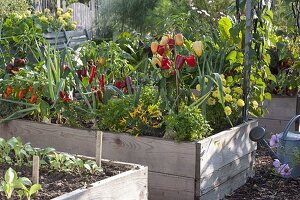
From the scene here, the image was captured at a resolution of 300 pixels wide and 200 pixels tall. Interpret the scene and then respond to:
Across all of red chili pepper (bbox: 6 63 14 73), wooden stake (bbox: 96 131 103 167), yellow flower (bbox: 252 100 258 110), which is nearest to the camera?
wooden stake (bbox: 96 131 103 167)

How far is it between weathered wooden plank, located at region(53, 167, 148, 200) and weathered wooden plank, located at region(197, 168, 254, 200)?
2.04 ft

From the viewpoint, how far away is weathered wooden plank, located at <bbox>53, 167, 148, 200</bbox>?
2410 millimetres

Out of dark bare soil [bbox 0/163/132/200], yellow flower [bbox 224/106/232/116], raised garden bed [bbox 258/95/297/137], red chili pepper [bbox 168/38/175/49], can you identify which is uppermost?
Answer: red chili pepper [bbox 168/38/175/49]

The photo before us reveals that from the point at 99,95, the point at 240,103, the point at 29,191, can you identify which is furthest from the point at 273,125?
the point at 29,191

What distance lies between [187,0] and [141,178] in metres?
→ 7.30

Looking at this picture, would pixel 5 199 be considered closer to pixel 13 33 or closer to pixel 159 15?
pixel 13 33

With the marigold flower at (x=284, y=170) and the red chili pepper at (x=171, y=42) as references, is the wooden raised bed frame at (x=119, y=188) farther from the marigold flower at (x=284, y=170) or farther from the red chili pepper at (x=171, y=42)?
the marigold flower at (x=284, y=170)

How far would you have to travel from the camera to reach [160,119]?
3.64m

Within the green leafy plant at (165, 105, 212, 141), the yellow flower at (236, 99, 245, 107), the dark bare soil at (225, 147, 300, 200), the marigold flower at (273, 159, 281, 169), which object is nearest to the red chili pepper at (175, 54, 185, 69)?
the green leafy plant at (165, 105, 212, 141)

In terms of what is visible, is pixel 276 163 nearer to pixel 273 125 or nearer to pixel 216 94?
pixel 216 94

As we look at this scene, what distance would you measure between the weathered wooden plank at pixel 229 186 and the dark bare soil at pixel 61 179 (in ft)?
2.20

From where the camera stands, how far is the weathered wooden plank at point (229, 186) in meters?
3.38

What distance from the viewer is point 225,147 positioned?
3.51 meters

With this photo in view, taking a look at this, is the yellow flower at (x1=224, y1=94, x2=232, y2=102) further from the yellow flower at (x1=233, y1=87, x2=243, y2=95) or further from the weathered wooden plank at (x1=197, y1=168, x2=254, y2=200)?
the weathered wooden plank at (x1=197, y1=168, x2=254, y2=200)
